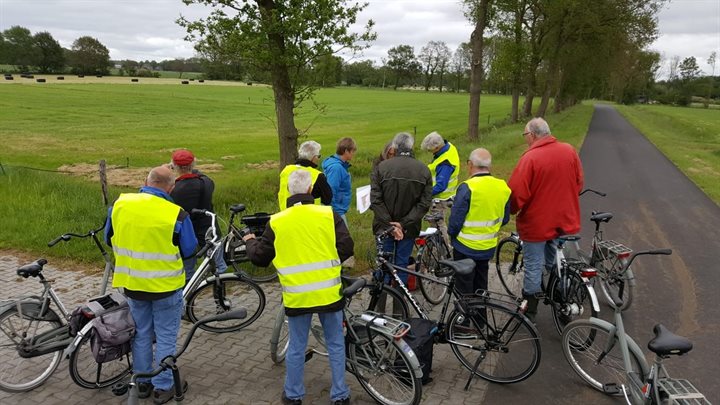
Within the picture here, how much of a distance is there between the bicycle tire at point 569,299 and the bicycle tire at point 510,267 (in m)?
0.70

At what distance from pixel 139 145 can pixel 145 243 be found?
72.3ft

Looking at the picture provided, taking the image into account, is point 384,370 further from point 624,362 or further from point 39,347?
point 39,347

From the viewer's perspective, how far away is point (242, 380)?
4.45m

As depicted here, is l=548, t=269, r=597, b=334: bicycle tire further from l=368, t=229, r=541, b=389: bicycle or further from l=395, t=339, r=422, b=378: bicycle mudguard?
l=395, t=339, r=422, b=378: bicycle mudguard

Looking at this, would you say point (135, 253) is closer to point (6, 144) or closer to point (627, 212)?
point (627, 212)

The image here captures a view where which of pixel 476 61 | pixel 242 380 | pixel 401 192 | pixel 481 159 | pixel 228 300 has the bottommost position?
pixel 242 380

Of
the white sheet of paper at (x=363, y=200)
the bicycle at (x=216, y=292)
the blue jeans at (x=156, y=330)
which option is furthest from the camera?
the white sheet of paper at (x=363, y=200)

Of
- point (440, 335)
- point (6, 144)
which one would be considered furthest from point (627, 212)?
point (6, 144)

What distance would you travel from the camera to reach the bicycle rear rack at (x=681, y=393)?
3.11 metres

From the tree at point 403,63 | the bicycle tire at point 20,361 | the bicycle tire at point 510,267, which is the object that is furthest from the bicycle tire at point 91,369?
the tree at point 403,63

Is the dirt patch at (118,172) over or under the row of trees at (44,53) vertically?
under

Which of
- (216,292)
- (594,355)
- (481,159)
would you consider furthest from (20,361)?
(594,355)

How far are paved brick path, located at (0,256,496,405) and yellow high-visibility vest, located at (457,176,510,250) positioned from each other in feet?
4.04

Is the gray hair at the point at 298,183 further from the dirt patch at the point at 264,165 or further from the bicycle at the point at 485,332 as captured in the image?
the dirt patch at the point at 264,165
